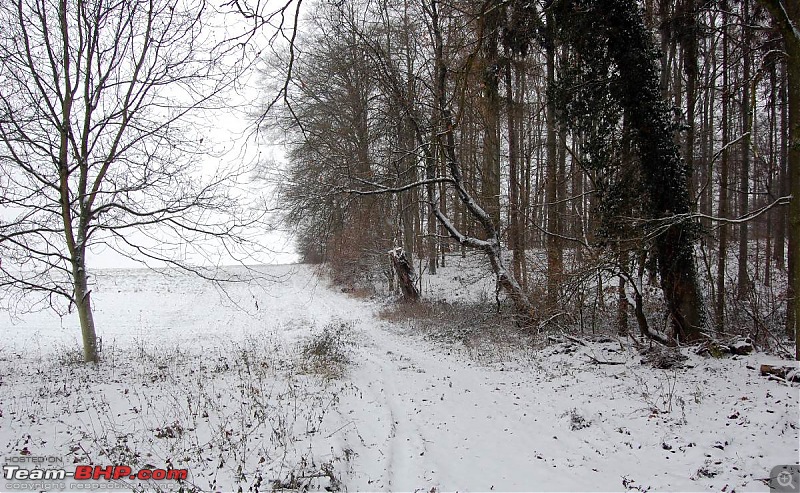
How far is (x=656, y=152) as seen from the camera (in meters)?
7.33

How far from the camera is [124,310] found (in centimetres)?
1994

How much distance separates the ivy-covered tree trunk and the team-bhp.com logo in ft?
25.3

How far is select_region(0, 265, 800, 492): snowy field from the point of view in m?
4.00

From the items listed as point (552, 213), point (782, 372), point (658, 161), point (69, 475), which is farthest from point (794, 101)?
point (69, 475)

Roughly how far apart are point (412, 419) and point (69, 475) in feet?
11.9

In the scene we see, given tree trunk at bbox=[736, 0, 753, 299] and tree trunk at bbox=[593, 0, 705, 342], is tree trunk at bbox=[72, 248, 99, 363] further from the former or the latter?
tree trunk at bbox=[736, 0, 753, 299]

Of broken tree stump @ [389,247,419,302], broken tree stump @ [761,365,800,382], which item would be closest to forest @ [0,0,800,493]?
broken tree stump @ [761,365,800,382]

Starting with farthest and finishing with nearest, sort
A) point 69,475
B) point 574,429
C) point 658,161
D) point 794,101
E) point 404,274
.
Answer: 1. point 404,274
2. point 658,161
3. point 574,429
4. point 794,101
5. point 69,475

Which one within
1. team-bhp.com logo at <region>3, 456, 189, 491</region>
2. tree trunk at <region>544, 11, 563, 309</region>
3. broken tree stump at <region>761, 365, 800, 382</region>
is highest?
tree trunk at <region>544, 11, 563, 309</region>

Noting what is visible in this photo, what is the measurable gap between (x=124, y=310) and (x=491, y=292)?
55.4 ft

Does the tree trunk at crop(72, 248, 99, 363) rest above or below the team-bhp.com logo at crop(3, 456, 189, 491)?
above

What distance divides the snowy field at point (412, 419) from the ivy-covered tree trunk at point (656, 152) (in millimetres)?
1259

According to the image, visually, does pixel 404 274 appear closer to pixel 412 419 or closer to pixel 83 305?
pixel 83 305

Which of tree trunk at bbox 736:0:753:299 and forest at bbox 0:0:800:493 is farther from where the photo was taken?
tree trunk at bbox 736:0:753:299
